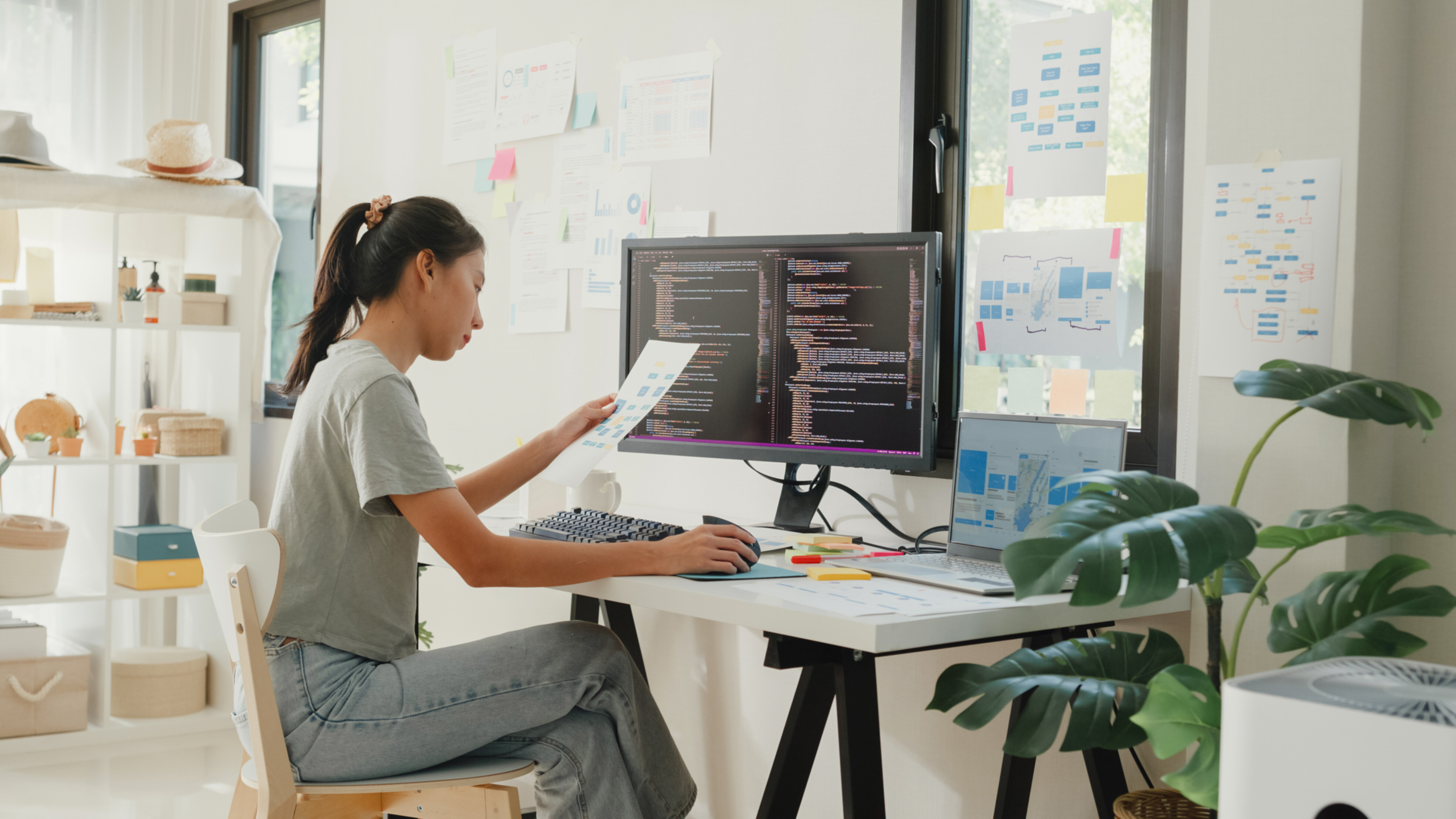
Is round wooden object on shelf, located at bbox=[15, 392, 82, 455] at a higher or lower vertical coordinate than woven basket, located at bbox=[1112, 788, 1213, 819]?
higher

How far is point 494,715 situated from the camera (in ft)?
5.07

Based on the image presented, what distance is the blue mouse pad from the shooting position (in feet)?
5.20

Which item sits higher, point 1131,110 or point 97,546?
point 1131,110

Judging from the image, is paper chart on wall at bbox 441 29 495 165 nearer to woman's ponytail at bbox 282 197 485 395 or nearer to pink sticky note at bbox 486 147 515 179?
pink sticky note at bbox 486 147 515 179

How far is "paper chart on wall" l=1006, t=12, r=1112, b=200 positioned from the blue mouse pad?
778 millimetres

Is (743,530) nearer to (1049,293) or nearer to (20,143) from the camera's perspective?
(1049,293)

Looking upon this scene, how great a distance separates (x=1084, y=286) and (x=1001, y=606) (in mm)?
676

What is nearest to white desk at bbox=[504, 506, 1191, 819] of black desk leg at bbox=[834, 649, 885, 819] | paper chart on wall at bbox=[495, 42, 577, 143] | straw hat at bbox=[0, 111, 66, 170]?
black desk leg at bbox=[834, 649, 885, 819]

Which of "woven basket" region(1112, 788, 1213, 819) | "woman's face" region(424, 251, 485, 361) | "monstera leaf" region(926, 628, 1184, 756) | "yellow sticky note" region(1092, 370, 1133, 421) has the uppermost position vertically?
"woman's face" region(424, 251, 485, 361)

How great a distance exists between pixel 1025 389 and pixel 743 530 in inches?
24.4

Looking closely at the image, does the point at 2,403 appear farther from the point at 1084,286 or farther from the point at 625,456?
the point at 1084,286

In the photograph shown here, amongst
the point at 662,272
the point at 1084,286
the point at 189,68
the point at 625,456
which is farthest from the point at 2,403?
the point at 1084,286

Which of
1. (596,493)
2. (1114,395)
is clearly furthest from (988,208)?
(596,493)

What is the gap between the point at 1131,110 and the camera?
1.92 meters
